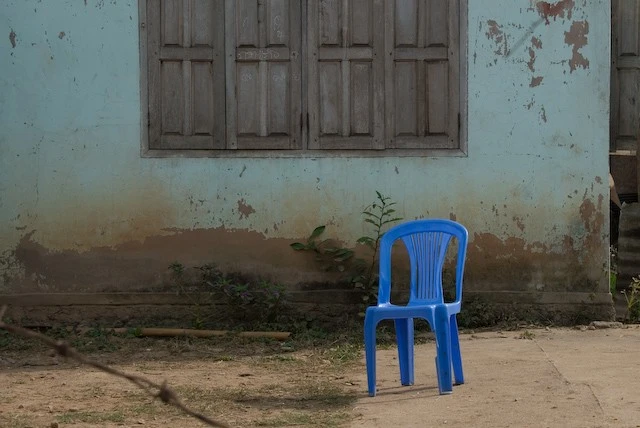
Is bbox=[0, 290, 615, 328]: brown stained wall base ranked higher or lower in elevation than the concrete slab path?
higher

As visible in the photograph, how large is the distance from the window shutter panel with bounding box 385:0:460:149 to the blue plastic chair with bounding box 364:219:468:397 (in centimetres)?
172

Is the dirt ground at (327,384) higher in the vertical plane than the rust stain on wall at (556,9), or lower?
lower

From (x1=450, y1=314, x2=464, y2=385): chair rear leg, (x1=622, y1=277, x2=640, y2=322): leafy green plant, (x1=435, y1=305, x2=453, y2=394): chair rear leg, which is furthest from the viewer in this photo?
(x1=622, y1=277, x2=640, y2=322): leafy green plant

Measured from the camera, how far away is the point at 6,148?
7.16m

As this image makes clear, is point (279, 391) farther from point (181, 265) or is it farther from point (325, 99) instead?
point (325, 99)

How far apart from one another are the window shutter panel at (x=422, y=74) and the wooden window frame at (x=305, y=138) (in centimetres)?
3

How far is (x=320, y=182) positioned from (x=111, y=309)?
5.59ft

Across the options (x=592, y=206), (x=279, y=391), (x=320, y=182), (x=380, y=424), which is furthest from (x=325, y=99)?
(x=380, y=424)

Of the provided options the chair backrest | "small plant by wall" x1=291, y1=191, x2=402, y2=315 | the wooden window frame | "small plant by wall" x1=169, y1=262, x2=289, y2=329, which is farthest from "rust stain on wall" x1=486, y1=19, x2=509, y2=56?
"small plant by wall" x1=169, y1=262, x2=289, y2=329

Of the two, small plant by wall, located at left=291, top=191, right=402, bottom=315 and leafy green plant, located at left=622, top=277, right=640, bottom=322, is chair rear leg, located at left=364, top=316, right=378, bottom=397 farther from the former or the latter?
leafy green plant, located at left=622, top=277, right=640, bottom=322

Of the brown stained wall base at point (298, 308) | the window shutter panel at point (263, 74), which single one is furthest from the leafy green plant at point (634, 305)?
the window shutter panel at point (263, 74)

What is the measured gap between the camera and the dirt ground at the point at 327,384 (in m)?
4.59

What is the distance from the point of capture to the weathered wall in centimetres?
702

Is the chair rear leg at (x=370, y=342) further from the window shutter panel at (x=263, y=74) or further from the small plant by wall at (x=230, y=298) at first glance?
the window shutter panel at (x=263, y=74)
